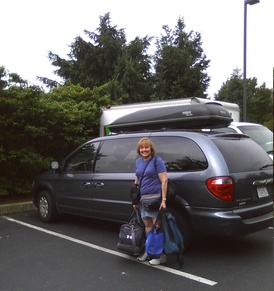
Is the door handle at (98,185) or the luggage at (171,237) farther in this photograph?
the door handle at (98,185)

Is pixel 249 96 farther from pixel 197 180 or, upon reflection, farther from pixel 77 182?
pixel 197 180

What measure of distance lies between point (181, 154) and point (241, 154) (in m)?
0.79

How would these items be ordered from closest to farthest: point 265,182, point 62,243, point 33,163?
point 265,182 < point 62,243 < point 33,163

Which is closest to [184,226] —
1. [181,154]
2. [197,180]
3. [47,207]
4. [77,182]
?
[197,180]

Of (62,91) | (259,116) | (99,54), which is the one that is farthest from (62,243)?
(259,116)

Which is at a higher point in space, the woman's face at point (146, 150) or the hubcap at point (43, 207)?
the woman's face at point (146, 150)

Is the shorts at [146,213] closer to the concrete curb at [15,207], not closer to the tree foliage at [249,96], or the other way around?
the concrete curb at [15,207]

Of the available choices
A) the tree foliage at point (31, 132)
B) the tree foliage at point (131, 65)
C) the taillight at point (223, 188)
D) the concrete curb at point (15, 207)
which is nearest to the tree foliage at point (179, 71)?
the tree foliage at point (131, 65)

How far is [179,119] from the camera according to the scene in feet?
18.3

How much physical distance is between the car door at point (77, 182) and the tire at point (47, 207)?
20cm

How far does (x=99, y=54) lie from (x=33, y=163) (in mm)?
14334

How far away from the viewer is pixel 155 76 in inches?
873

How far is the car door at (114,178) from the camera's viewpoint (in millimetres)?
5289

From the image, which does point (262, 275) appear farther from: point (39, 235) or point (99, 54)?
point (99, 54)
